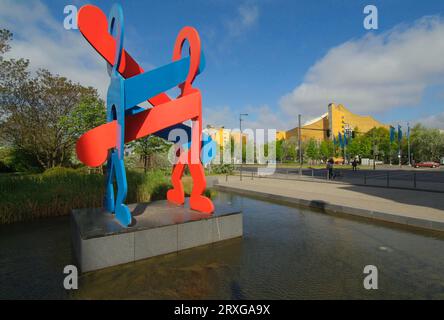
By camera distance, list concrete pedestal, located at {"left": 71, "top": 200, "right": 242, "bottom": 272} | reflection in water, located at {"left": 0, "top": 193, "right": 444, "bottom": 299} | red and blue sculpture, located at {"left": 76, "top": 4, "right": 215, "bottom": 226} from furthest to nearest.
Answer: red and blue sculpture, located at {"left": 76, "top": 4, "right": 215, "bottom": 226}
concrete pedestal, located at {"left": 71, "top": 200, "right": 242, "bottom": 272}
reflection in water, located at {"left": 0, "top": 193, "right": 444, "bottom": 299}

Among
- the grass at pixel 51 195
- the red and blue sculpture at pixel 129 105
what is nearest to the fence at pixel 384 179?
the red and blue sculpture at pixel 129 105

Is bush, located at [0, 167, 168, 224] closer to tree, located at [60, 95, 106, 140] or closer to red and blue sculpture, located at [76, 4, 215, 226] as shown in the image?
red and blue sculpture, located at [76, 4, 215, 226]

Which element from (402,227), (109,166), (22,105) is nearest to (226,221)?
(109,166)

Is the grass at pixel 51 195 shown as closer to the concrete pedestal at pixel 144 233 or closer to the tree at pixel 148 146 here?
the concrete pedestal at pixel 144 233

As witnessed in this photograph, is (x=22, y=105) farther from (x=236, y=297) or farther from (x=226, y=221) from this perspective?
(x=236, y=297)

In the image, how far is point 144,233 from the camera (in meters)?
5.37

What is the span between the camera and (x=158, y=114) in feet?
20.8

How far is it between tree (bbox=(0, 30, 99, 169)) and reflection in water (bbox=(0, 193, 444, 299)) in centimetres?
1674

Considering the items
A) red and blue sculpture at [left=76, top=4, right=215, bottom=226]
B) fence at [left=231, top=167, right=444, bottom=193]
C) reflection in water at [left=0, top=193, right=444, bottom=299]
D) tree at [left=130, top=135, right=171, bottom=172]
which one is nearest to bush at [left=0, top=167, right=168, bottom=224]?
reflection in water at [left=0, top=193, right=444, bottom=299]

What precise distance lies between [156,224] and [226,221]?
1.80 meters

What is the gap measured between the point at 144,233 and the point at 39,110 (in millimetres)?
21396

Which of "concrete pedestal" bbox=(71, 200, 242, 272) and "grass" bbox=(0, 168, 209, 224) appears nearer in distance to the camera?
"concrete pedestal" bbox=(71, 200, 242, 272)

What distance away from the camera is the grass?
8.93 metres

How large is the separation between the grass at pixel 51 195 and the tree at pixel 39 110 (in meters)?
10.9
